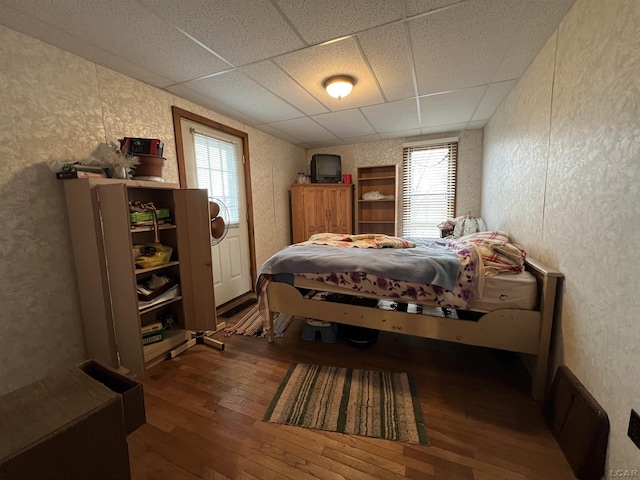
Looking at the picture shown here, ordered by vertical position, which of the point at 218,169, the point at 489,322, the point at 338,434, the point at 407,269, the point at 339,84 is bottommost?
the point at 338,434

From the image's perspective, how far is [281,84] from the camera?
7.40 ft

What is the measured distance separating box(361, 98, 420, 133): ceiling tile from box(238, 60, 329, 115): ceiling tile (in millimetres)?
577

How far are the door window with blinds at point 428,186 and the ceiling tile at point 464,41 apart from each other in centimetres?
172

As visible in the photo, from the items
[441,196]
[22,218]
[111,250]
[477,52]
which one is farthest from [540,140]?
[22,218]

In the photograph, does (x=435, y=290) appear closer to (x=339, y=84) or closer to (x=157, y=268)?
(x=339, y=84)

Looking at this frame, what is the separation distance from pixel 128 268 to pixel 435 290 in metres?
2.05

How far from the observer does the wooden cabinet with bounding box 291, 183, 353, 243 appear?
412 centimetres

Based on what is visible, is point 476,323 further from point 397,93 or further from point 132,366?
point 132,366

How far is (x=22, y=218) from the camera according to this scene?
160 cm

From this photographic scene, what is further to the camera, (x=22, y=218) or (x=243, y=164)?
(x=243, y=164)

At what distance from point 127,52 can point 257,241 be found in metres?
2.33

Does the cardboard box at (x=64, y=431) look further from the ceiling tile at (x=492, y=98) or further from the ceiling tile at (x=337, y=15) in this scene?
the ceiling tile at (x=492, y=98)

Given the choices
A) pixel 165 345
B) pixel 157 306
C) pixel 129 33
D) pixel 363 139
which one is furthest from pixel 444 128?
pixel 165 345

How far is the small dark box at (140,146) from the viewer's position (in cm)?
186
